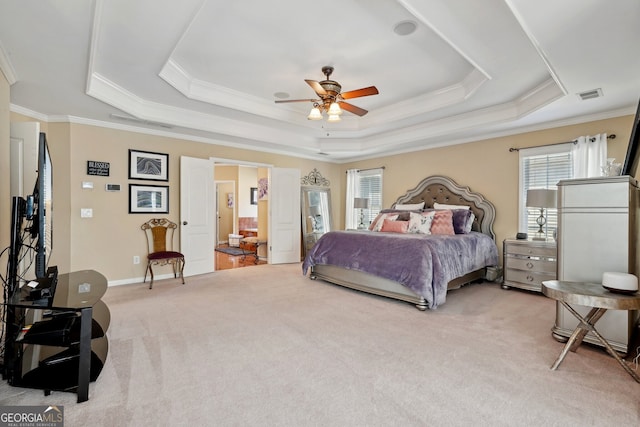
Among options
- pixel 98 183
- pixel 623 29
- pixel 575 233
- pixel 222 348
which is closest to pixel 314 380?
pixel 222 348

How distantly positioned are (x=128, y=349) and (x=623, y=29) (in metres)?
4.38

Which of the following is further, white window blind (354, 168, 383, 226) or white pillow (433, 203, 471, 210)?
white window blind (354, 168, 383, 226)

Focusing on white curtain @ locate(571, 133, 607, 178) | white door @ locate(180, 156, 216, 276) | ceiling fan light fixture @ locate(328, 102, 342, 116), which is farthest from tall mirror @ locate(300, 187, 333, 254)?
white curtain @ locate(571, 133, 607, 178)

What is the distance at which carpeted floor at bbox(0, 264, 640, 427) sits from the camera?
66.6 inches

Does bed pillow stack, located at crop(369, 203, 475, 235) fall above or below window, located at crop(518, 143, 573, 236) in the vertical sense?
below

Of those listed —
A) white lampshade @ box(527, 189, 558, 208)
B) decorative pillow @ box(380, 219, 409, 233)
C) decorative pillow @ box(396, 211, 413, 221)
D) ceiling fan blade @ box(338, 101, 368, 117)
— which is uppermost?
ceiling fan blade @ box(338, 101, 368, 117)

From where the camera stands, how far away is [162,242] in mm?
4852

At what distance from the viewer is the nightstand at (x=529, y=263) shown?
4.02m

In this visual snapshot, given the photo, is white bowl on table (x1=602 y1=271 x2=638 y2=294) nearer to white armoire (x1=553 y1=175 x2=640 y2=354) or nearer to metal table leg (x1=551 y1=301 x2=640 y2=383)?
metal table leg (x1=551 y1=301 x2=640 y2=383)

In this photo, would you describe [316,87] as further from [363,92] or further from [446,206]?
[446,206]

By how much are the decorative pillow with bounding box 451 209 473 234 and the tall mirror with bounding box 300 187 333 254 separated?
3.09m

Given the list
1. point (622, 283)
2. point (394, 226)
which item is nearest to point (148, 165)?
point (394, 226)

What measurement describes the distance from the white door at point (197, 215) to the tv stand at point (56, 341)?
9.01 feet

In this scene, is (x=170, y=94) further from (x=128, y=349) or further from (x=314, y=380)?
(x=314, y=380)
